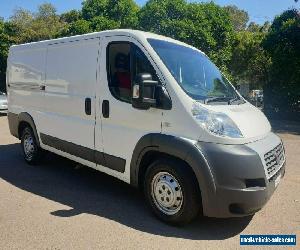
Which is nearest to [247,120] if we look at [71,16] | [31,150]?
[31,150]

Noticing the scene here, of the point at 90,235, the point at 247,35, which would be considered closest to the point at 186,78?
the point at 90,235

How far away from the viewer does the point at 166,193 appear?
4.40m

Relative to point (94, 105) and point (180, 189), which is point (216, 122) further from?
point (94, 105)

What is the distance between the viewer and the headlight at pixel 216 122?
4027mm

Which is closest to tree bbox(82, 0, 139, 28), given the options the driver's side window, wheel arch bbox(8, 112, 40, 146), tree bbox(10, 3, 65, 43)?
tree bbox(10, 3, 65, 43)

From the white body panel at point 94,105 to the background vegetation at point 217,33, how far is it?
43.5ft

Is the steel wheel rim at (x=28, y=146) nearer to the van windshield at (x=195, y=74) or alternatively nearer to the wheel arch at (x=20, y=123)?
the wheel arch at (x=20, y=123)

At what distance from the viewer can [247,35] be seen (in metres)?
28.1

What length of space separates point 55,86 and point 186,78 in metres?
2.52

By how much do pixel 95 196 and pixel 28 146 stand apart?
97.5 inches

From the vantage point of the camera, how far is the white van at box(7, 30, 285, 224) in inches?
156

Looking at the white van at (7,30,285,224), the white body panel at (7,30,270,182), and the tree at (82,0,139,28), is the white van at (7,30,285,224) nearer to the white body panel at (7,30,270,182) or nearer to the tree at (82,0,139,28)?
the white body panel at (7,30,270,182)

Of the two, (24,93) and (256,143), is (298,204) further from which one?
(24,93)

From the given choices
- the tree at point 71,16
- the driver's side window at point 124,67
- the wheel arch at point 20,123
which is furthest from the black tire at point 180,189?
the tree at point 71,16
